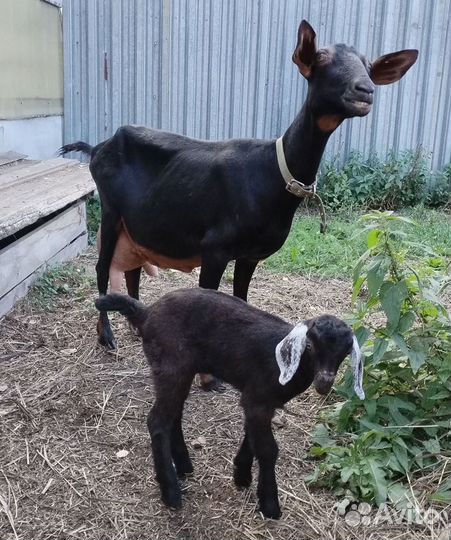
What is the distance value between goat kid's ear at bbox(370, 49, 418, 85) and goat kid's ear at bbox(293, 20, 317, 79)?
43 centimetres

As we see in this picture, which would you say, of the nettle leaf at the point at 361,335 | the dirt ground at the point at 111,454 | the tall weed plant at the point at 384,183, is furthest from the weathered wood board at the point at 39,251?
the tall weed plant at the point at 384,183

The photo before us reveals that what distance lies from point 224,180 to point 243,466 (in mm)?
1691

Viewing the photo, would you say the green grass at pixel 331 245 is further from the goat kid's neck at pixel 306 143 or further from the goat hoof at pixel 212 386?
the goat hoof at pixel 212 386

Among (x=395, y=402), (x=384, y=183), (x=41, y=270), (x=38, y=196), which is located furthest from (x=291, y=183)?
(x=384, y=183)

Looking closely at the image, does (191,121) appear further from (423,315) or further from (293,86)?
(423,315)

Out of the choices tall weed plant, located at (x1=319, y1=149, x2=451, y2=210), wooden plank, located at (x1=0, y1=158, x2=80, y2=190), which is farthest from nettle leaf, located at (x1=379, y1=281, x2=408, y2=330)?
tall weed plant, located at (x1=319, y1=149, x2=451, y2=210)

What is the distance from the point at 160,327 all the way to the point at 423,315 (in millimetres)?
1396

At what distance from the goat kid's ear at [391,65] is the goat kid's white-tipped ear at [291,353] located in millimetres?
1937

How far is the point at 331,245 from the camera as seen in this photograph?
281 inches

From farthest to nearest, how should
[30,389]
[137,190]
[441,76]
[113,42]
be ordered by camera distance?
1. [441,76]
2. [113,42]
3. [137,190]
4. [30,389]

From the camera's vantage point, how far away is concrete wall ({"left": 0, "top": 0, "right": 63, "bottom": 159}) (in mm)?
6988

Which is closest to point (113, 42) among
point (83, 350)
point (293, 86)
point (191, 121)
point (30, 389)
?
point (191, 121)

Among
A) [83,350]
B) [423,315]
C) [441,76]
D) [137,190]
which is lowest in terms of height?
[83,350]

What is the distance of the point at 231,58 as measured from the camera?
8969mm
